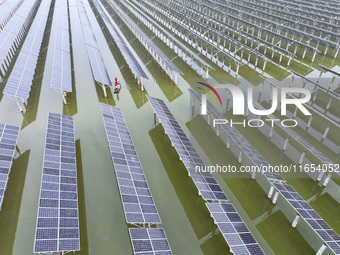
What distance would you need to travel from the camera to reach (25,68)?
3222cm

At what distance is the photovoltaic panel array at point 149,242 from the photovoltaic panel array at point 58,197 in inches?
132

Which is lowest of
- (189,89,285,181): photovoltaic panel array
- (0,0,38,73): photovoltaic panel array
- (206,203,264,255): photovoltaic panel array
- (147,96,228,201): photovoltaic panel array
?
(206,203,264,255): photovoltaic panel array

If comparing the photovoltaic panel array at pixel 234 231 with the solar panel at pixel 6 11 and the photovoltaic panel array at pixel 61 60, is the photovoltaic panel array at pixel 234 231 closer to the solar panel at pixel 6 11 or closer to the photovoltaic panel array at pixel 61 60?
the photovoltaic panel array at pixel 61 60

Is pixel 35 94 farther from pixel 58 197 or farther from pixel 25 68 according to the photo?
pixel 58 197

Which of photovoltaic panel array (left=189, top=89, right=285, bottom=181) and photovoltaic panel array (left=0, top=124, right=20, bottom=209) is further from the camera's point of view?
photovoltaic panel array (left=0, top=124, right=20, bottom=209)

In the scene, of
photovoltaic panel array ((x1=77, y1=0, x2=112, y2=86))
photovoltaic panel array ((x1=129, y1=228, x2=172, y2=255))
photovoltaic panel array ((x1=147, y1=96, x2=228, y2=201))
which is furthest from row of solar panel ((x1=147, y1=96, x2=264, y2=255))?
photovoltaic panel array ((x1=77, y1=0, x2=112, y2=86))

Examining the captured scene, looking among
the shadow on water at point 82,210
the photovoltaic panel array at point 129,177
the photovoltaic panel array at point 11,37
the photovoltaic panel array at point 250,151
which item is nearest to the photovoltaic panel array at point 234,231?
the photovoltaic panel array at point 129,177

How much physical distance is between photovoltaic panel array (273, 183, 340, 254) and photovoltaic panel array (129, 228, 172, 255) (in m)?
9.00

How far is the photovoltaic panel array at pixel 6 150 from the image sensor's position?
58.9 feet

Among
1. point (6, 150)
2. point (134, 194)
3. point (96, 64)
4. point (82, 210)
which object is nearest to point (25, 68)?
point (96, 64)

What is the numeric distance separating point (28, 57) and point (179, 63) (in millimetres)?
24804

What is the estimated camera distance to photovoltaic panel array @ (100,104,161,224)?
50.0 ft

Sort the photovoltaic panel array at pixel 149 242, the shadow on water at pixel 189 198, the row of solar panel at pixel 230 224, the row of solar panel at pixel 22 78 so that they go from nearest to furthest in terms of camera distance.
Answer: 1. the photovoltaic panel array at pixel 149 242
2. the row of solar panel at pixel 230 224
3. the shadow on water at pixel 189 198
4. the row of solar panel at pixel 22 78

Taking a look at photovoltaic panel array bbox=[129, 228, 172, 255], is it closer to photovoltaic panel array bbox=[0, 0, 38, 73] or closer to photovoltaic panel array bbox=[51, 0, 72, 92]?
photovoltaic panel array bbox=[51, 0, 72, 92]
